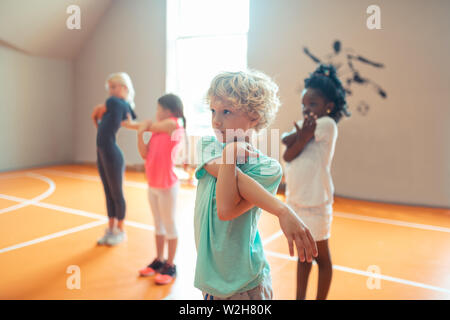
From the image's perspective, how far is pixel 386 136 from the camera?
16.5 feet

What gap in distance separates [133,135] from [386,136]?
171 inches

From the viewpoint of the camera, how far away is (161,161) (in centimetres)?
260

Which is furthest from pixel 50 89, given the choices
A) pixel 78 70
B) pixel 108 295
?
pixel 108 295

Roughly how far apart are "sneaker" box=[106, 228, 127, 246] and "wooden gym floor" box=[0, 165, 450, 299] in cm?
6

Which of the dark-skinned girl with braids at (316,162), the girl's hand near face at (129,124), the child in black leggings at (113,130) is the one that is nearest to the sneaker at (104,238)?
the child in black leggings at (113,130)

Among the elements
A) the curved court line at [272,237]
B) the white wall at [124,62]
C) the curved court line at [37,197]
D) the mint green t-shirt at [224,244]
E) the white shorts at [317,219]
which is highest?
the white wall at [124,62]

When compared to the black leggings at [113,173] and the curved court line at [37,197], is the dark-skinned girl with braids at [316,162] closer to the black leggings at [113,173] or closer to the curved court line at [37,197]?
the curved court line at [37,197]

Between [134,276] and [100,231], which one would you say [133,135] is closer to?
[100,231]

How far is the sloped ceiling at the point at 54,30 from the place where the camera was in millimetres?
4543

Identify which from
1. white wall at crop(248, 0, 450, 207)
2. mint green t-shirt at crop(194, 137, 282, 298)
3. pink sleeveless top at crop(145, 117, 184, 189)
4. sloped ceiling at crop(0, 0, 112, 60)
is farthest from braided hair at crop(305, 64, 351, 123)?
sloped ceiling at crop(0, 0, 112, 60)

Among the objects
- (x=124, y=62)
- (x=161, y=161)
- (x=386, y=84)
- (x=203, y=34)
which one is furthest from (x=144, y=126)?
(x=124, y=62)

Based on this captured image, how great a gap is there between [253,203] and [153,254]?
236cm

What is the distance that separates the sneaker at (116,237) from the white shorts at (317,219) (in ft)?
6.27

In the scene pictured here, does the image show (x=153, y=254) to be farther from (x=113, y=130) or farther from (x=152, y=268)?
(x=113, y=130)
